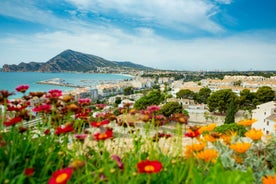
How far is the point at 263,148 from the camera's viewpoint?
242 cm

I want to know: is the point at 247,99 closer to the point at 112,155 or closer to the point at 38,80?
the point at 112,155

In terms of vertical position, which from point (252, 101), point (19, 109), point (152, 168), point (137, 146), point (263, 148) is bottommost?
point (252, 101)

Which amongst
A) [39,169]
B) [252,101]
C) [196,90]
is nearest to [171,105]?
[252,101]

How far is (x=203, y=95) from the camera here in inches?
1757

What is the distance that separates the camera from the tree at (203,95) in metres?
44.3

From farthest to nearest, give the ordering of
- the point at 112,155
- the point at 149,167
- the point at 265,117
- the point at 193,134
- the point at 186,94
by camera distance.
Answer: the point at 186,94 → the point at 265,117 → the point at 112,155 → the point at 193,134 → the point at 149,167

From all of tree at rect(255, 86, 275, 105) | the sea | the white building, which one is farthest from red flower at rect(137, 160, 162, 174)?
the sea

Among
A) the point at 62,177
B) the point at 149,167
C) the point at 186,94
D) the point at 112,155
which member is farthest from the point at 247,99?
the point at 62,177

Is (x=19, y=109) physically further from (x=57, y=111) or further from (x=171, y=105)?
(x=171, y=105)

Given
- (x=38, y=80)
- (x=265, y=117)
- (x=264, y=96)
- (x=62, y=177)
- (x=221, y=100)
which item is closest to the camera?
(x=62, y=177)

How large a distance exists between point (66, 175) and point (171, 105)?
2677 cm

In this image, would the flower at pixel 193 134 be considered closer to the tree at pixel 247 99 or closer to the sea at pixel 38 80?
the tree at pixel 247 99

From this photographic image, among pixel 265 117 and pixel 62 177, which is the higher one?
pixel 62 177

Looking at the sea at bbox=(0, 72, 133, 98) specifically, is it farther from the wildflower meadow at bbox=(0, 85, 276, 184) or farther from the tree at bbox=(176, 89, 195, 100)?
the wildflower meadow at bbox=(0, 85, 276, 184)
